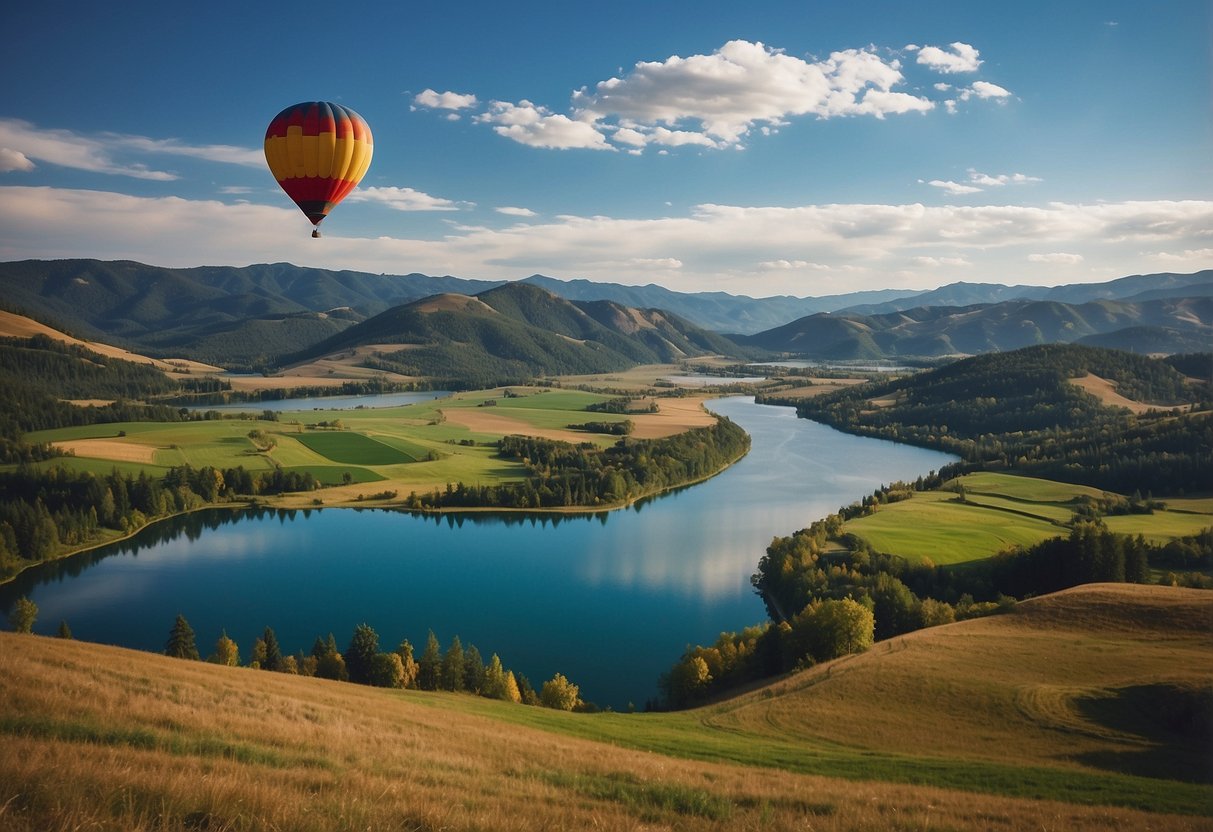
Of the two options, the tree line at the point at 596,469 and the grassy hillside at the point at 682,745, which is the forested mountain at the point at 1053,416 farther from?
the grassy hillside at the point at 682,745

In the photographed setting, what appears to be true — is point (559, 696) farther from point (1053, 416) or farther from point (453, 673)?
point (1053, 416)

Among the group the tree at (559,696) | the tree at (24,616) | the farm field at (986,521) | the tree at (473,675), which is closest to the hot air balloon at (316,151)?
the tree at (473,675)

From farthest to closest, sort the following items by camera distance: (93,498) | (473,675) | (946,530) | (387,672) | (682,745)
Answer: (93,498) < (946,530) < (473,675) < (387,672) < (682,745)

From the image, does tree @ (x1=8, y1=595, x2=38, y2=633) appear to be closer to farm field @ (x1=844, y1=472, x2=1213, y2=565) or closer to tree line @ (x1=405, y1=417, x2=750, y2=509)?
tree line @ (x1=405, y1=417, x2=750, y2=509)

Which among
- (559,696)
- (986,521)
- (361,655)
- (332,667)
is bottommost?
(559,696)

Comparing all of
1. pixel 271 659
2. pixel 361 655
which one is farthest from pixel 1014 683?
pixel 271 659

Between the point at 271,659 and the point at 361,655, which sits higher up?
the point at 361,655
